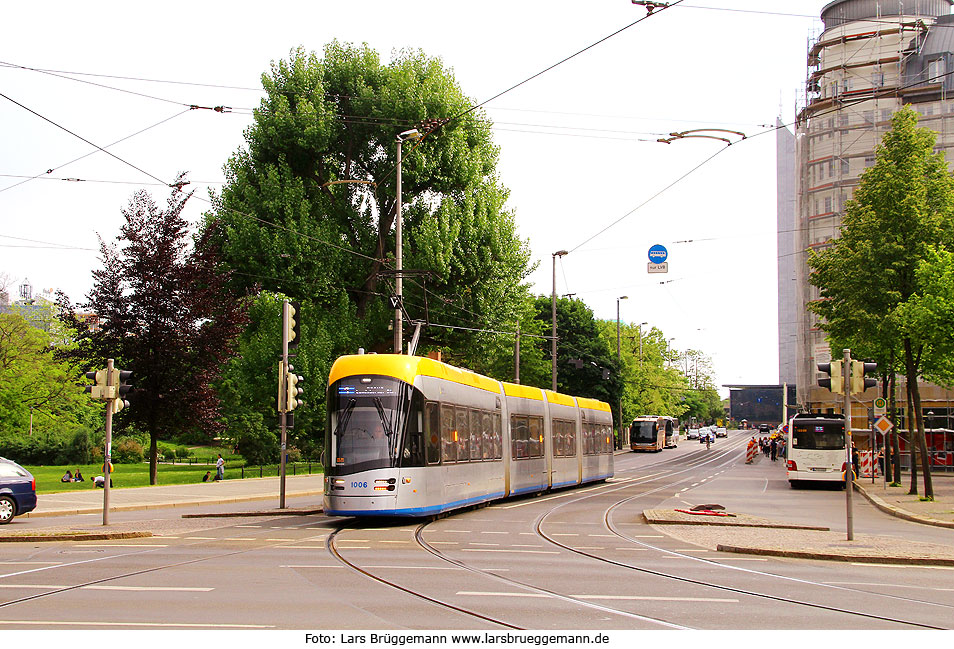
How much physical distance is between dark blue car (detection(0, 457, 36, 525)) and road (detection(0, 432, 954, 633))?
16.2 feet

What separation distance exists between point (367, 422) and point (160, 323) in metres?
18.5

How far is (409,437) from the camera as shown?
1908cm

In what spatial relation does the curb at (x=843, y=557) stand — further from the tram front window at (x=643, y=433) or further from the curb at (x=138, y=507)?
the tram front window at (x=643, y=433)

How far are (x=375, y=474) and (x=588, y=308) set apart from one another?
2698 inches

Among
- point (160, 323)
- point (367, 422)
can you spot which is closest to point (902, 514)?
point (367, 422)

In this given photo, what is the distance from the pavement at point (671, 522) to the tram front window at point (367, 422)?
3.83 metres

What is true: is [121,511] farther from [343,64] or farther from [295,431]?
[343,64]

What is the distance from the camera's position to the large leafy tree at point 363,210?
39906mm

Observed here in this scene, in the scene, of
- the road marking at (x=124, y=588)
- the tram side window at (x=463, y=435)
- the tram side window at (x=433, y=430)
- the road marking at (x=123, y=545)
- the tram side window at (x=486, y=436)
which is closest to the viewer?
the road marking at (x=124, y=588)

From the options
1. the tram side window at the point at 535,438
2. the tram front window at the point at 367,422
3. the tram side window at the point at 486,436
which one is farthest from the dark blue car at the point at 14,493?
the tram side window at the point at 535,438

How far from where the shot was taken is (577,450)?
3528cm

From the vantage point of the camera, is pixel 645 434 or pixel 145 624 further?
pixel 645 434

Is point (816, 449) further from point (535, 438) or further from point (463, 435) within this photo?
point (463, 435)
